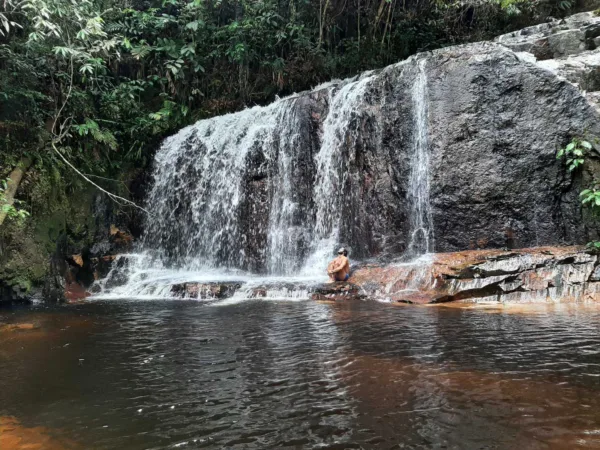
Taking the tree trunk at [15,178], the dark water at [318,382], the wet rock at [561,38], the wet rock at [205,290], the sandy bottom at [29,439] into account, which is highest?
the wet rock at [561,38]

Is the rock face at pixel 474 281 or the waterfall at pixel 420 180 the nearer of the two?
the rock face at pixel 474 281

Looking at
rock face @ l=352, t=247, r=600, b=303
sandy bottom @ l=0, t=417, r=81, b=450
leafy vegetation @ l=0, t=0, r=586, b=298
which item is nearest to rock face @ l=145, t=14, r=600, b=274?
rock face @ l=352, t=247, r=600, b=303

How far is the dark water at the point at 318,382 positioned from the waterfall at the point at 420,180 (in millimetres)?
3594

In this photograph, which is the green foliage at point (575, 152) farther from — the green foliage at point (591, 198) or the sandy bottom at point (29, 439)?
the sandy bottom at point (29, 439)

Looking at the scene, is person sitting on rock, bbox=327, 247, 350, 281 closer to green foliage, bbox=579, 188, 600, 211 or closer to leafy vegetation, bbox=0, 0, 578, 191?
green foliage, bbox=579, 188, 600, 211

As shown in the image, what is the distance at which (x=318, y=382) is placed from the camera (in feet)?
11.2

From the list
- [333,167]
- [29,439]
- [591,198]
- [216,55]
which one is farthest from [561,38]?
[29,439]

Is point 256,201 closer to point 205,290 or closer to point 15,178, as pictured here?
point 205,290

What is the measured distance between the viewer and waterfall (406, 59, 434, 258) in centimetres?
932

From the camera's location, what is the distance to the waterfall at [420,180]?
9320 millimetres

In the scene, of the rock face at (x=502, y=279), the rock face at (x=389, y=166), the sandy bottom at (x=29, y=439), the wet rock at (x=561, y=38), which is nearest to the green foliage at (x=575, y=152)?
the rock face at (x=389, y=166)

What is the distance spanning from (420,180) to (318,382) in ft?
22.7

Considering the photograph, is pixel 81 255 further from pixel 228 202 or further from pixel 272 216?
pixel 272 216

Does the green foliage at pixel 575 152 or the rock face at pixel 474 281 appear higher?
the green foliage at pixel 575 152
